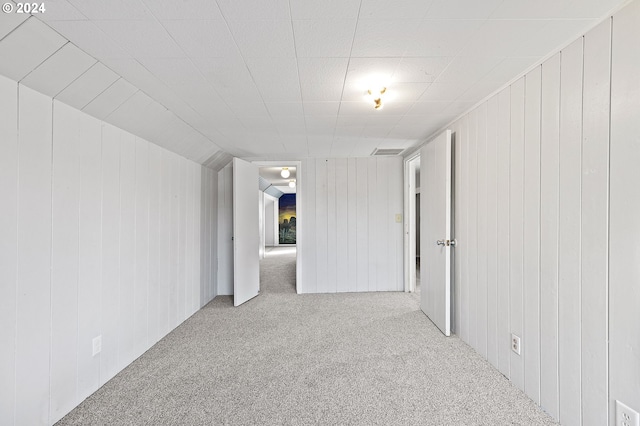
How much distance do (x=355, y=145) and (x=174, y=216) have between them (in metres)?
2.34

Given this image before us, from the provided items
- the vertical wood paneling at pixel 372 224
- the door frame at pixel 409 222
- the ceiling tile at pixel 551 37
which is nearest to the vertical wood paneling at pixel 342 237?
the vertical wood paneling at pixel 372 224

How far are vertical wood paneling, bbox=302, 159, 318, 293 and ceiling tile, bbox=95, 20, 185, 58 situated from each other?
2922 mm

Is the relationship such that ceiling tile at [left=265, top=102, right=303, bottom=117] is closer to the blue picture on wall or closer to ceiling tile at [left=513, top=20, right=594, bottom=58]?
ceiling tile at [left=513, top=20, right=594, bottom=58]

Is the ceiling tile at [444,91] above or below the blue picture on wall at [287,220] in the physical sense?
above

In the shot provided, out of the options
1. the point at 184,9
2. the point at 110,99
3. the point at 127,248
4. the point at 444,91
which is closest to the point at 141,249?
the point at 127,248

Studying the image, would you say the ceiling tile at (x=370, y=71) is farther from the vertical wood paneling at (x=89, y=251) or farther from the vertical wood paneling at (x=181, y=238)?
the vertical wood paneling at (x=181, y=238)

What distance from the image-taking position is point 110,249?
6.92ft

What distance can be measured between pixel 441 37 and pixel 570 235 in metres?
1.25

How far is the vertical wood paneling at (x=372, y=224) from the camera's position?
175 inches

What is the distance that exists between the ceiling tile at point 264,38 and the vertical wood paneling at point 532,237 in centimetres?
152

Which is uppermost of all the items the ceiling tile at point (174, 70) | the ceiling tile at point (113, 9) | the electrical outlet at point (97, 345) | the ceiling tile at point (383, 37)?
the ceiling tile at point (383, 37)

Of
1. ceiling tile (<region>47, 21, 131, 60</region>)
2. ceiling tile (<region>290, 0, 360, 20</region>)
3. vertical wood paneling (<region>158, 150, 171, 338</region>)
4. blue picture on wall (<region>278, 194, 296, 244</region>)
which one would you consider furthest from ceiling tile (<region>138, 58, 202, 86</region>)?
blue picture on wall (<region>278, 194, 296, 244</region>)

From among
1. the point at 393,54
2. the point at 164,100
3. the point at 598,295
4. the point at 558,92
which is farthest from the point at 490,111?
the point at 164,100

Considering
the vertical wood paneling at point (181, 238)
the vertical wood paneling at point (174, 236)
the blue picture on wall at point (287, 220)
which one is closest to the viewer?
the vertical wood paneling at point (174, 236)
